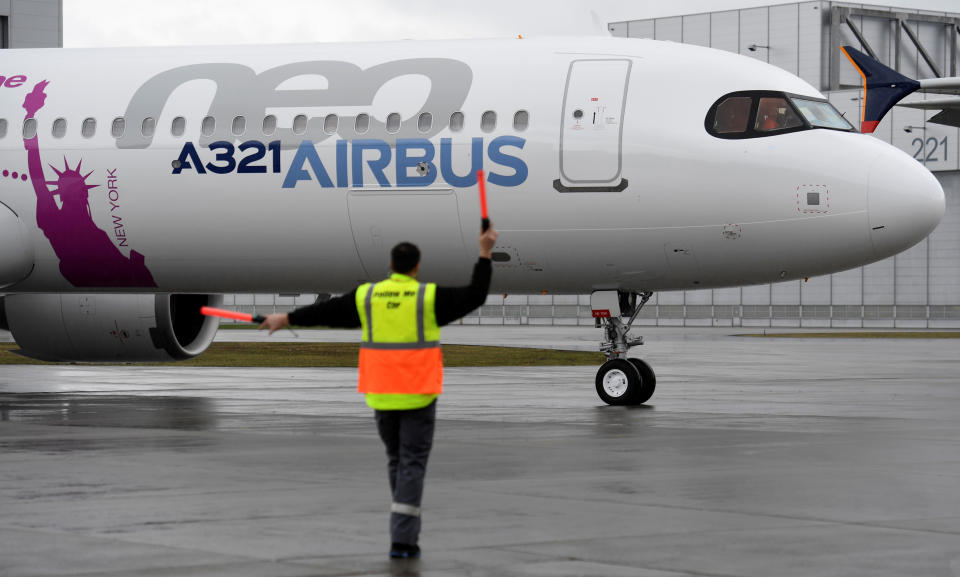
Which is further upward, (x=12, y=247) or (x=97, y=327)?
(x=12, y=247)

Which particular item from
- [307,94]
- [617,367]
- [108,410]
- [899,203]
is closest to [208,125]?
[307,94]

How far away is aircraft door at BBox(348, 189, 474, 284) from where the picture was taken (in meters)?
19.9

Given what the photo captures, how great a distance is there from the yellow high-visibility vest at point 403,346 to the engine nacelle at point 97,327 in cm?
1407

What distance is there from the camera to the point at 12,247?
69.4ft

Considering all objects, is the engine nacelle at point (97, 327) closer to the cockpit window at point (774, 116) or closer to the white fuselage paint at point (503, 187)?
the white fuselage paint at point (503, 187)

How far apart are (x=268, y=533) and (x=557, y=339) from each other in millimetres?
46188

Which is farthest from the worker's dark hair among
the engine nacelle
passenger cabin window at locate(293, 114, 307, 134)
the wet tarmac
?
the engine nacelle

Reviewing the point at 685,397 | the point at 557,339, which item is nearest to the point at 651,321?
the point at 557,339

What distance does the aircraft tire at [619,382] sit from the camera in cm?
2020

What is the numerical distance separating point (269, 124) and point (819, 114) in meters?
7.41

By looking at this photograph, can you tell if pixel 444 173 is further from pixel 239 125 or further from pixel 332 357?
pixel 332 357

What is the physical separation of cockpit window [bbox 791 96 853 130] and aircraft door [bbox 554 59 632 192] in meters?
2.35

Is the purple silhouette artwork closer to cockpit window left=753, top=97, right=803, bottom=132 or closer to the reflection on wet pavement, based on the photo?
the reflection on wet pavement

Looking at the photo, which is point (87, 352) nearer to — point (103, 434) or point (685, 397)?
point (103, 434)
